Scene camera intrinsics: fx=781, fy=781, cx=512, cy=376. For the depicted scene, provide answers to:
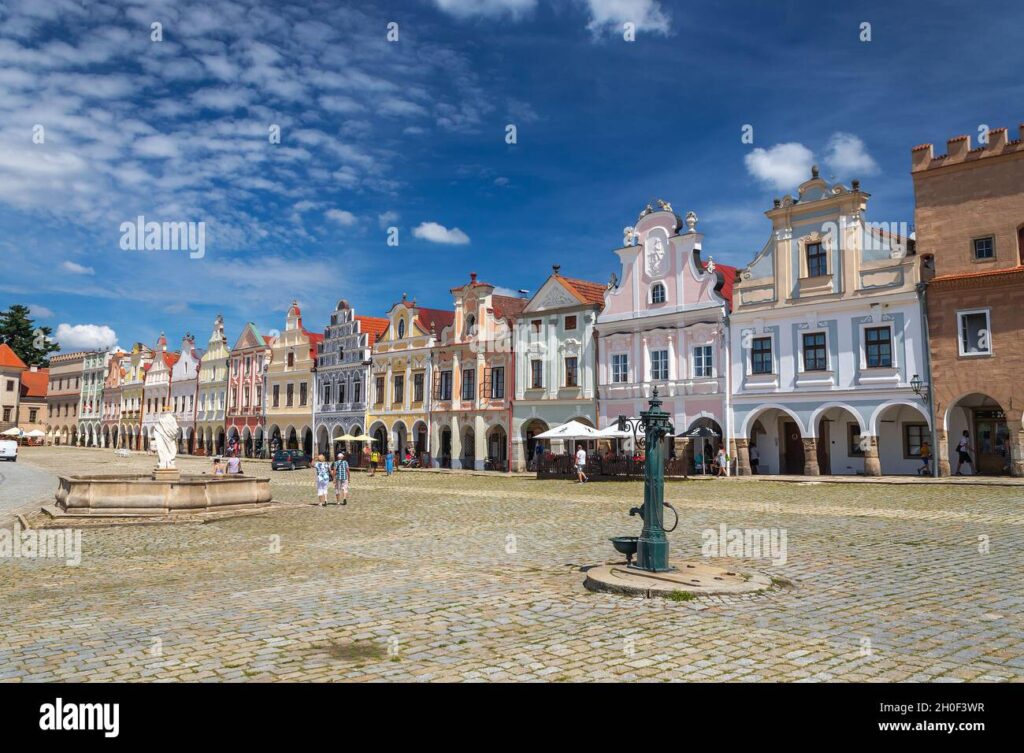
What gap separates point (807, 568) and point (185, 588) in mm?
8115

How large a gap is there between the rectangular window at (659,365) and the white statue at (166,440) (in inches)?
895

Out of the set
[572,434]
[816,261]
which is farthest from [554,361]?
[816,261]

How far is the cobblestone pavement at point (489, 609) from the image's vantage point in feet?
20.0

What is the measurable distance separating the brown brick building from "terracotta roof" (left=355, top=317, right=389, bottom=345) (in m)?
35.4

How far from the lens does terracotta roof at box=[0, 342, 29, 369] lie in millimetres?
93750

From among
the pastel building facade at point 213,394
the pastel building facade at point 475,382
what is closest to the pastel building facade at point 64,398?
the pastel building facade at point 213,394

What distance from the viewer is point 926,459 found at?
98.2 feet

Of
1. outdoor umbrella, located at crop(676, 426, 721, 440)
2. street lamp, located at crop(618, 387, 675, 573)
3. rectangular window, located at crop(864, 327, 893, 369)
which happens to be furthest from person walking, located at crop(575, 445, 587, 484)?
street lamp, located at crop(618, 387, 675, 573)

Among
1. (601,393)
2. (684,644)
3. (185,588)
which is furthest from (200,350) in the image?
(684,644)

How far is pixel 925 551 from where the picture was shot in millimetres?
11984

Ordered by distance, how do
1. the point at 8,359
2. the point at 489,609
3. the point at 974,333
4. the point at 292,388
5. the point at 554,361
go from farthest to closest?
the point at 8,359, the point at 292,388, the point at 554,361, the point at 974,333, the point at 489,609

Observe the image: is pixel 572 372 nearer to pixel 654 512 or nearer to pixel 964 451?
pixel 964 451

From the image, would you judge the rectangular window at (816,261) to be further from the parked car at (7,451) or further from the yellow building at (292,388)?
the parked car at (7,451)

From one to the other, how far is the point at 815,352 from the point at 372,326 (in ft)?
112
